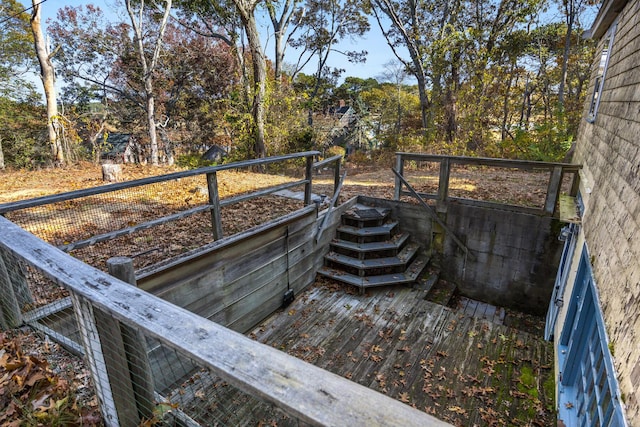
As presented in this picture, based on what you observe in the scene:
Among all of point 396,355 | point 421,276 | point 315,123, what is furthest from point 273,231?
point 315,123

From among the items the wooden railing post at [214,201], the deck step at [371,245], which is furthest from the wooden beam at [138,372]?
the deck step at [371,245]

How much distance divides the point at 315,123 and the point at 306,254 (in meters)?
10.2

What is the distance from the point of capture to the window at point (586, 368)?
1799 mm

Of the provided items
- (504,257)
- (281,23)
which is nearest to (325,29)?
(281,23)

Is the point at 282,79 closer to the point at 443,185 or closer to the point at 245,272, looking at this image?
the point at 443,185

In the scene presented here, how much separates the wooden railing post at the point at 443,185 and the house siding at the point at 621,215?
2.10 meters

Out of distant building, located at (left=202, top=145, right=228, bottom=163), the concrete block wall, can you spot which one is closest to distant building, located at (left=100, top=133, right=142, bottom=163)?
distant building, located at (left=202, top=145, right=228, bottom=163)

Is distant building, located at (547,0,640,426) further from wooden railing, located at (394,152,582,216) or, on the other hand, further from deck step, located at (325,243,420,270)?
deck step, located at (325,243,420,270)

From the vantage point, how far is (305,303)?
5.30 m

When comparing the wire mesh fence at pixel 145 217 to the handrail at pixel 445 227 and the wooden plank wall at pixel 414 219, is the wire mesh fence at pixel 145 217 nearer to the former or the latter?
the wooden plank wall at pixel 414 219

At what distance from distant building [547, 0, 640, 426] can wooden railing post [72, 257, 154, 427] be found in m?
2.02

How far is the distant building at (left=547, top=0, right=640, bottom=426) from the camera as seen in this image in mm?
1608

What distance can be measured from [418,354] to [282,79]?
15.4 meters

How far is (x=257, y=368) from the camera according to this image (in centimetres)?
72
